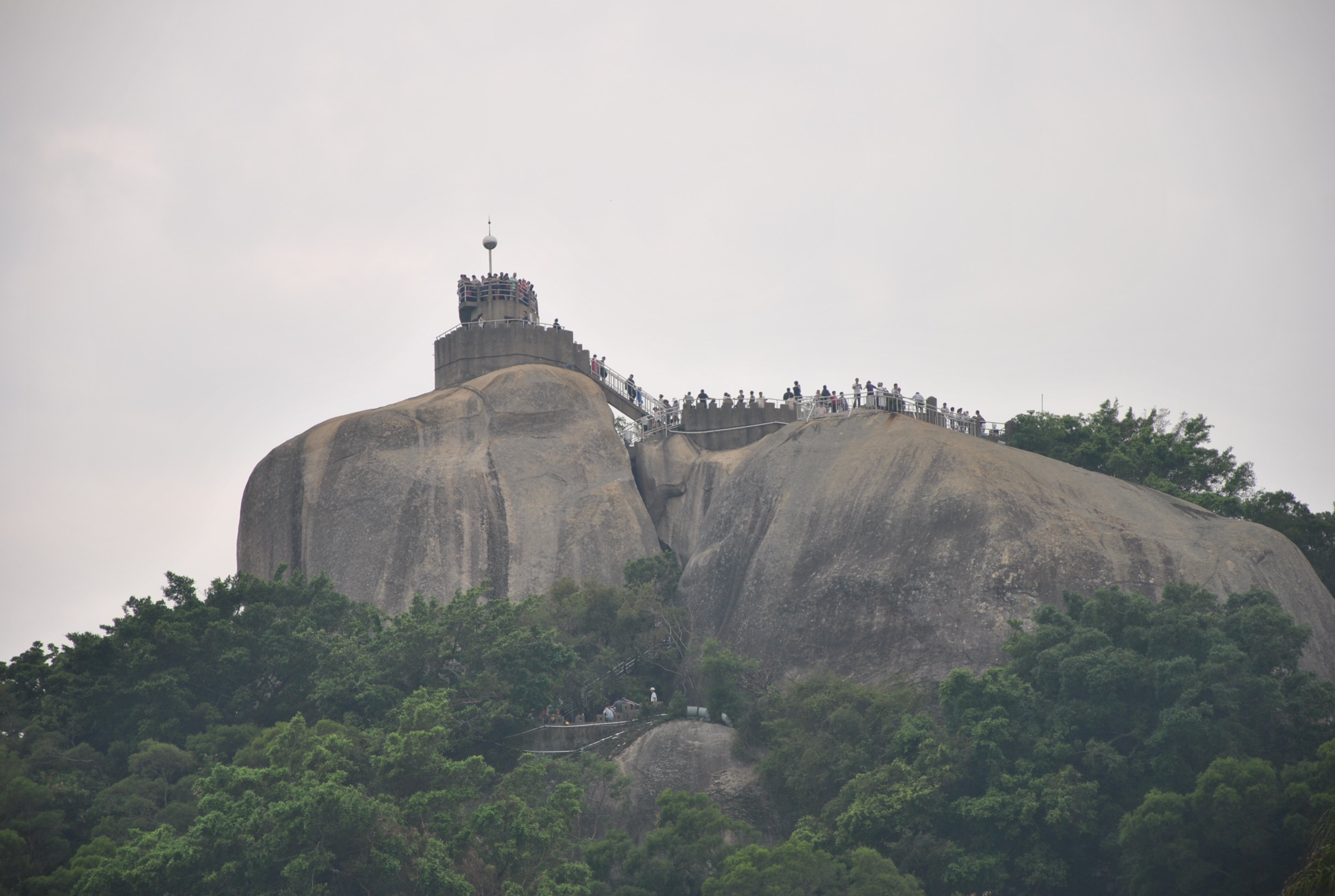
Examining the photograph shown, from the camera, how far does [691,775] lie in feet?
129

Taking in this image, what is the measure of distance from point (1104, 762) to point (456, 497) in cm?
2311

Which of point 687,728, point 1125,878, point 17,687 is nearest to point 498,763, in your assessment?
point 687,728

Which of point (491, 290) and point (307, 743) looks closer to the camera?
point (307, 743)

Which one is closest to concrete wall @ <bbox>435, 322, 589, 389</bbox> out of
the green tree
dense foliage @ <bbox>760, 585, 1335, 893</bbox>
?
dense foliage @ <bbox>760, 585, 1335, 893</bbox>

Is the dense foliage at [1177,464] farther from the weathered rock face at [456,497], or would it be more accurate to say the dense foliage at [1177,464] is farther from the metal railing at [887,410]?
the weathered rock face at [456,497]

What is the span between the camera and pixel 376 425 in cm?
5156

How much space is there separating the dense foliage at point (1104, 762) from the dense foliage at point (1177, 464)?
40.2ft

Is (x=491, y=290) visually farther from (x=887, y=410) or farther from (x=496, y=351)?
(x=887, y=410)

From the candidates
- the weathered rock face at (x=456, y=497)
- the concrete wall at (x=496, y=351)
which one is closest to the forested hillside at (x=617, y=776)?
the weathered rock face at (x=456, y=497)

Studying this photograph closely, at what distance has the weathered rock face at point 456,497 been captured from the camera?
161ft

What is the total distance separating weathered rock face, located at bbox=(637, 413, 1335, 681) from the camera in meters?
40.4

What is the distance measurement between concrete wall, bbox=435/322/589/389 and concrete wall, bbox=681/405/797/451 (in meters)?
6.03

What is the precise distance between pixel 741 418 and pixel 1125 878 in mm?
22760

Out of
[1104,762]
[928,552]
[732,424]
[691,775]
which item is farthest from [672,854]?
[732,424]
